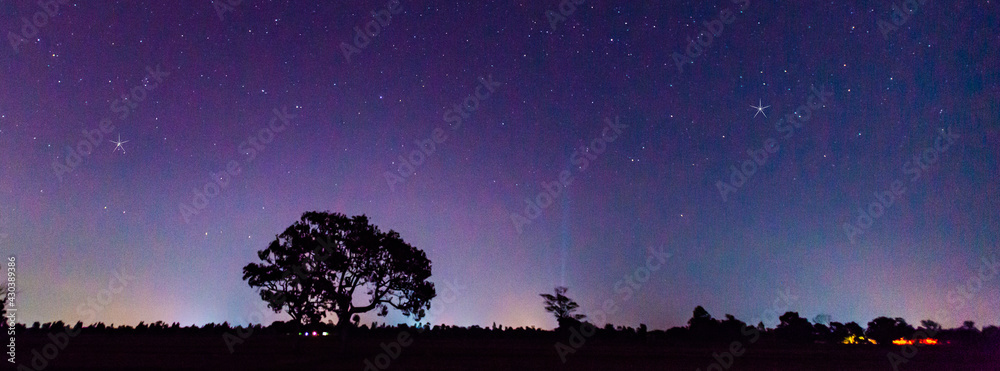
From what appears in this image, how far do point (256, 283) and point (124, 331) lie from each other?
3026cm

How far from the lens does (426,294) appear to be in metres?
33.5

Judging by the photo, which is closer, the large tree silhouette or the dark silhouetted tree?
the large tree silhouette

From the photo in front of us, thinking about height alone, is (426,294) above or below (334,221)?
below

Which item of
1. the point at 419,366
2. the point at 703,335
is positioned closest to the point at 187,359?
the point at 419,366

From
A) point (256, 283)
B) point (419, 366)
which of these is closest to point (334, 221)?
point (256, 283)

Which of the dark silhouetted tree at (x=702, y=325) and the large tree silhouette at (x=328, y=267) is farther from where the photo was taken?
the dark silhouetted tree at (x=702, y=325)

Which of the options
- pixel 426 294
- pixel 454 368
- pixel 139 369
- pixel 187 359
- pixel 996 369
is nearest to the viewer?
pixel 139 369

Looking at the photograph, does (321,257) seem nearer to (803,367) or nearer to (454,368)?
(454,368)

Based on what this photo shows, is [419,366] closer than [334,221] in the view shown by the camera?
Yes

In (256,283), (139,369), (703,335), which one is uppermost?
(703,335)

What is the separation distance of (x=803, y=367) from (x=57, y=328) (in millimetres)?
61193

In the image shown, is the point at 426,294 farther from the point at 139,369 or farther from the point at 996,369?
the point at 996,369

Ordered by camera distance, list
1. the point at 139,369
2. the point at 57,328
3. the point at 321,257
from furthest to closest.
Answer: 1. the point at 57,328
2. the point at 321,257
3. the point at 139,369

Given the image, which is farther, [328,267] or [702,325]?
[702,325]
